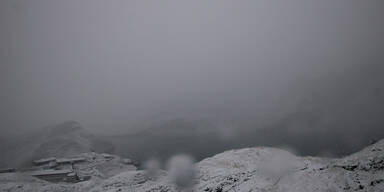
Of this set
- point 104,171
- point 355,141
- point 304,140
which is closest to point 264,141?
point 304,140

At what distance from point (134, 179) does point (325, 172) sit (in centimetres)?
2239

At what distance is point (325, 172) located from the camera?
15.0m

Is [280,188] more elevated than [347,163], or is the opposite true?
[347,163]

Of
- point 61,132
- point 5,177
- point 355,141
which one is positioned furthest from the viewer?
point 355,141

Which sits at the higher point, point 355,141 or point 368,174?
point 368,174

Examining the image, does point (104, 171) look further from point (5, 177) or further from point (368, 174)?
point (368, 174)

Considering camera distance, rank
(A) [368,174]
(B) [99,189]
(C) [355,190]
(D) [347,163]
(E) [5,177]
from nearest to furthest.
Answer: (C) [355,190] < (A) [368,174] < (D) [347,163] < (B) [99,189] < (E) [5,177]

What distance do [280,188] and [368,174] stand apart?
5.25 metres

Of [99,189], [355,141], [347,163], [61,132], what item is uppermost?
[61,132]

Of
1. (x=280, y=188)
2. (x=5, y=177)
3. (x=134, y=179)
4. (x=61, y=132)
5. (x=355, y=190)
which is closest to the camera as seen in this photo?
(x=355, y=190)

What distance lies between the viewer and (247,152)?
4603 cm

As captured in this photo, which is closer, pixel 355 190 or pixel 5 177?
pixel 355 190

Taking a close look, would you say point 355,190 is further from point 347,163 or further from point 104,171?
point 104,171

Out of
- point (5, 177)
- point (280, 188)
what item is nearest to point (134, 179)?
point (280, 188)
